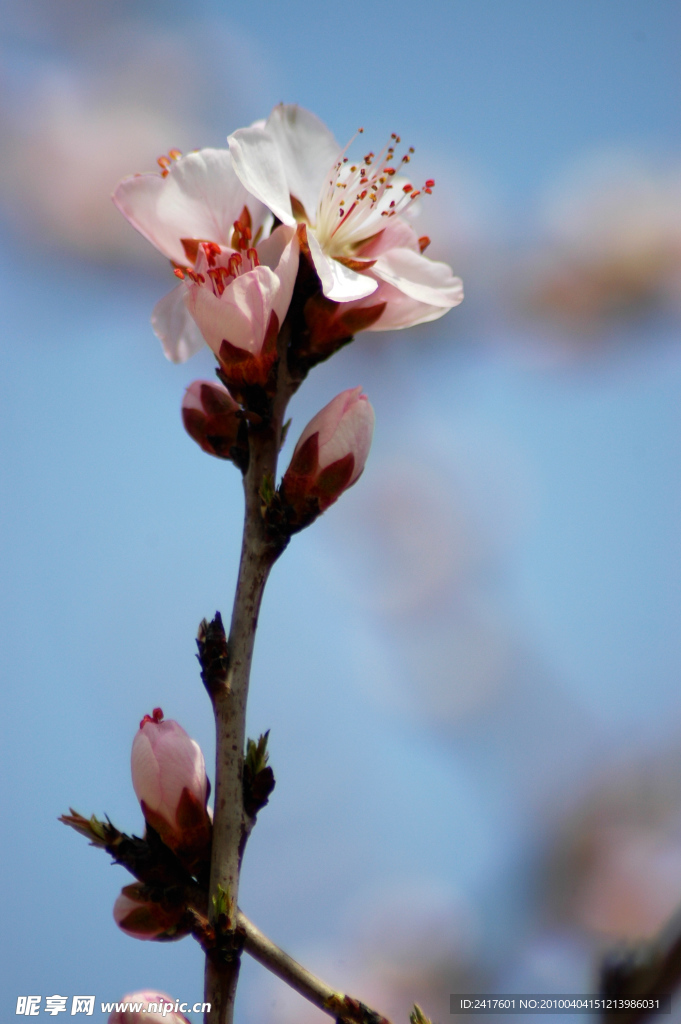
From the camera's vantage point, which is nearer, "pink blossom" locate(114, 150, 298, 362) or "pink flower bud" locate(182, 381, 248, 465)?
"pink blossom" locate(114, 150, 298, 362)

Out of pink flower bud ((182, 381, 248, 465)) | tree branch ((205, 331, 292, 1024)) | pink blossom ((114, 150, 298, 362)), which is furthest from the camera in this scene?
pink flower bud ((182, 381, 248, 465))

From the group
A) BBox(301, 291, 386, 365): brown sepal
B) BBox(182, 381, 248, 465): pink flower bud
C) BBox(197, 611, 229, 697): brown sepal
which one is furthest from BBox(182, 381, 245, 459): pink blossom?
BBox(197, 611, 229, 697): brown sepal

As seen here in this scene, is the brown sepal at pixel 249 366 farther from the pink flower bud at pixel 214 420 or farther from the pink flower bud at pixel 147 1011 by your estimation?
the pink flower bud at pixel 147 1011

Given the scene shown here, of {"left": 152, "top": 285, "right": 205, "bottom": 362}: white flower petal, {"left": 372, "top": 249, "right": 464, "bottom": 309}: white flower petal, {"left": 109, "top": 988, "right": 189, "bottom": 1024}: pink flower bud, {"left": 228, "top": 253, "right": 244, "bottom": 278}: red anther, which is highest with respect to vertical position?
{"left": 152, "top": 285, "right": 205, "bottom": 362}: white flower petal

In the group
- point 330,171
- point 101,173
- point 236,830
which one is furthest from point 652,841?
point 101,173

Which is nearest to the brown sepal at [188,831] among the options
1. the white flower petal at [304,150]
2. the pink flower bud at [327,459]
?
the pink flower bud at [327,459]

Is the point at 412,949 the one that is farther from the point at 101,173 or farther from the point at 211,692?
the point at 101,173

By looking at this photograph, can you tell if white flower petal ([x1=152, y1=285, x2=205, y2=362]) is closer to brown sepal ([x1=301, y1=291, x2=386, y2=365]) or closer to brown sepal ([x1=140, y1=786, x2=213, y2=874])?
brown sepal ([x1=301, y1=291, x2=386, y2=365])
